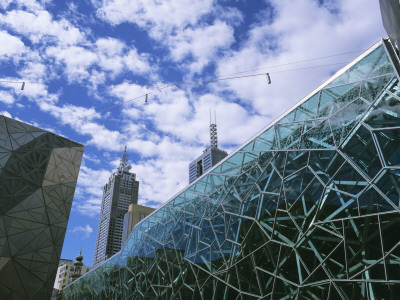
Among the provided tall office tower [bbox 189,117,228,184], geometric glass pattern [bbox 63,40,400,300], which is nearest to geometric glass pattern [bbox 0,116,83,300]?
geometric glass pattern [bbox 63,40,400,300]

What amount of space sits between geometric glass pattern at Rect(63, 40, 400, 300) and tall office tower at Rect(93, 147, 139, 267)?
418 ft

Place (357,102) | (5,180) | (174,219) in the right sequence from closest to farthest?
(357,102)
(5,180)
(174,219)

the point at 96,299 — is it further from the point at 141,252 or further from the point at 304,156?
the point at 304,156

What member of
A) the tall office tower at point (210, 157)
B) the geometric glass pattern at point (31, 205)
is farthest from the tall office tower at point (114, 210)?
the geometric glass pattern at point (31, 205)

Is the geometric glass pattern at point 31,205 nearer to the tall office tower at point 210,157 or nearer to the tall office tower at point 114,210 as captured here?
the tall office tower at point 210,157

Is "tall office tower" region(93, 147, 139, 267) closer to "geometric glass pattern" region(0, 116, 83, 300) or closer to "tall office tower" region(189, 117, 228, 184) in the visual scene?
"tall office tower" region(189, 117, 228, 184)

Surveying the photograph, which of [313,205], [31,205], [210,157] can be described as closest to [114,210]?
[210,157]

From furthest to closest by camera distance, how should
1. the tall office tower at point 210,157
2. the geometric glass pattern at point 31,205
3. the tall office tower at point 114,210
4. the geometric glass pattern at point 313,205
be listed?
the tall office tower at point 114,210
the tall office tower at point 210,157
the geometric glass pattern at point 31,205
the geometric glass pattern at point 313,205

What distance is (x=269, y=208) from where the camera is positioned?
17047 millimetres

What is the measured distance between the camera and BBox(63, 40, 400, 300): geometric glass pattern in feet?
39.7

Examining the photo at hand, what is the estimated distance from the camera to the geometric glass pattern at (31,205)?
21031 millimetres

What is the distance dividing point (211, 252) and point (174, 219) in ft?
21.6

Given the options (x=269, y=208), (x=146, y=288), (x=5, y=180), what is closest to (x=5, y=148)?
(x=5, y=180)

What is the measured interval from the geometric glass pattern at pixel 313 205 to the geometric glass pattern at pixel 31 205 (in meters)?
8.87
